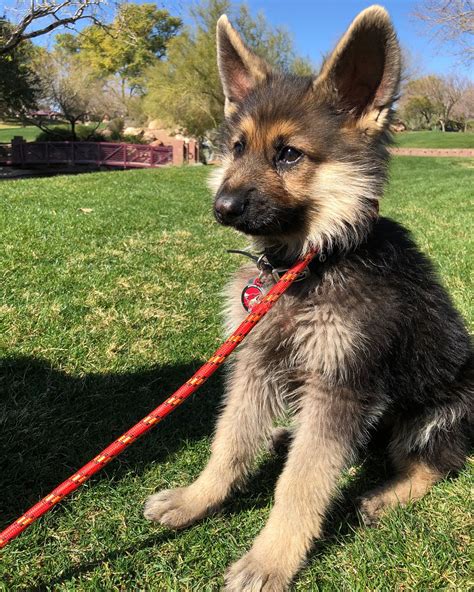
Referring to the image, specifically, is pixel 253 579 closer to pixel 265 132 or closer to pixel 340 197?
pixel 340 197

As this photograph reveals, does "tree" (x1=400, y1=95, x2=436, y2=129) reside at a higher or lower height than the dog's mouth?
higher

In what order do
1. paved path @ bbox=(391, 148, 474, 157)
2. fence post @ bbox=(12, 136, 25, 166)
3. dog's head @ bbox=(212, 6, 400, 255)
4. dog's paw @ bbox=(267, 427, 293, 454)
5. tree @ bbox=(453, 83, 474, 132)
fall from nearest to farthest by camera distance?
dog's head @ bbox=(212, 6, 400, 255) < dog's paw @ bbox=(267, 427, 293, 454) < fence post @ bbox=(12, 136, 25, 166) < paved path @ bbox=(391, 148, 474, 157) < tree @ bbox=(453, 83, 474, 132)

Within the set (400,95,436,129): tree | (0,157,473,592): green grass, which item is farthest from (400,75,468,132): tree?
(0,157,473,592): green grass

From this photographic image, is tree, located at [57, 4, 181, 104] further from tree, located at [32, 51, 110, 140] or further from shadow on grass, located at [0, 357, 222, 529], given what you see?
shadow on grass, located at [0, 357, 222, 529]

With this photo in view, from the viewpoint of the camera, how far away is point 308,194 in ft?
7.54

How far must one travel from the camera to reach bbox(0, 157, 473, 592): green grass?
85.2 inches

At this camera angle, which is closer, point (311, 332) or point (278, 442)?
point (311, 332)

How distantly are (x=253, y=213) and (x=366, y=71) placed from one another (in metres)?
0.86

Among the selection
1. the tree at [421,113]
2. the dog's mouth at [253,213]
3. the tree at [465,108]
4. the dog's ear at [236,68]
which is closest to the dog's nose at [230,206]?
the dog's mouth at [253,213]

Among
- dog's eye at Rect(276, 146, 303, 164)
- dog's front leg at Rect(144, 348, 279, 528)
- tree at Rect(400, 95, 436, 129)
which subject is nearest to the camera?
dog's eye at Rect(276, 146, 303, 164)

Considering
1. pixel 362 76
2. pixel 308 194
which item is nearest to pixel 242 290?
pixel 308 194

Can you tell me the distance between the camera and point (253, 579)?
→ 211 cm

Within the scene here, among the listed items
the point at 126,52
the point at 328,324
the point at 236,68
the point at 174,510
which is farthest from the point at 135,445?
the point at 126,52

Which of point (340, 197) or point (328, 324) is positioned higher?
point (340, 197)
